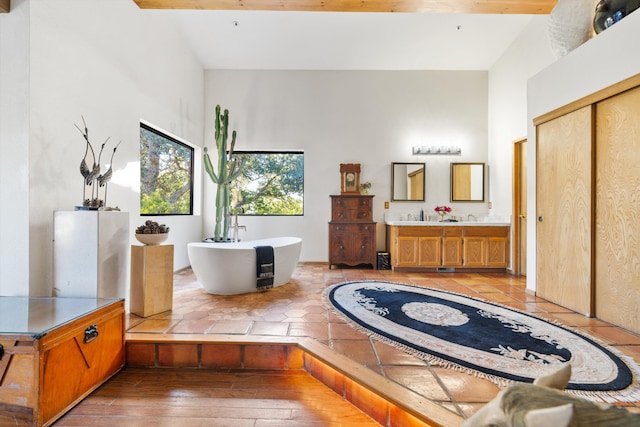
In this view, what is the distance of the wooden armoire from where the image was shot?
2.29 metres

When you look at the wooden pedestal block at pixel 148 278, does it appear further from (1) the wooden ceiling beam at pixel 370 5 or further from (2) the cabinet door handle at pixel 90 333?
(1) the wooden ceiling beam at pixel 370 5

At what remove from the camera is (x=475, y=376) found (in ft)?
5.45

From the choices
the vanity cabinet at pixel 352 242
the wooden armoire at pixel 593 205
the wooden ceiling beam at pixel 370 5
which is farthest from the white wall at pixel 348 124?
the wooden armoire at pixel 593 205

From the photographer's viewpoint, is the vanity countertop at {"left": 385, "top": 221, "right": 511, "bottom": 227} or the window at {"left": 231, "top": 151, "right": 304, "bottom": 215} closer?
the vanity countertop at {"left": 385, "top": 221, "right": 511, "bottom": 227}

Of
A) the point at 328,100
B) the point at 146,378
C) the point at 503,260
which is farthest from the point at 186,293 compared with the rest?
the point at 503,260

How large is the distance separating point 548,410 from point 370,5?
13.1 ft

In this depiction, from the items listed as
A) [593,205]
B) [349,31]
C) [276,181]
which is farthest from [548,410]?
[276,181]

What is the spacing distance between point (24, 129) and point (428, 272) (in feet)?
16.0

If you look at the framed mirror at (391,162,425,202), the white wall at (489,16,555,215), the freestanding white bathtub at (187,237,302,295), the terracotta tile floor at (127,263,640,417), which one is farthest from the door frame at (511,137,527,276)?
→ the freestanding white bathtub at (187,237,302,295)

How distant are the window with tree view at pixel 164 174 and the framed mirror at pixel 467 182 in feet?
15.1

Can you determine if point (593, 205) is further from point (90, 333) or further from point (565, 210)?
point (90, 333)

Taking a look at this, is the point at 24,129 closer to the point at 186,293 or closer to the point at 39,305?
the point at 39,305

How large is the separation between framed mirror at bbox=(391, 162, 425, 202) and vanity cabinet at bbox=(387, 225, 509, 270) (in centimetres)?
76

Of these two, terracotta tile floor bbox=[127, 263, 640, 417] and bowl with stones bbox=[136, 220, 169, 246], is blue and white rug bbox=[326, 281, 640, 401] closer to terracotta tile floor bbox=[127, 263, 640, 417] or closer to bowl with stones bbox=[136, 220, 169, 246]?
terracotta tile floor bbox=[127, 263, 640, 417]
